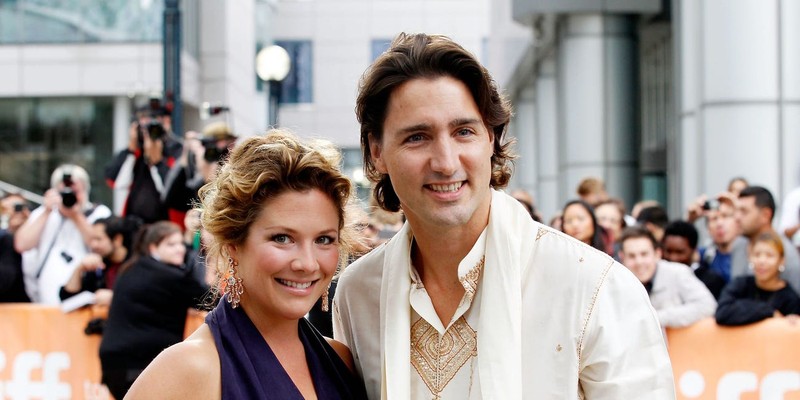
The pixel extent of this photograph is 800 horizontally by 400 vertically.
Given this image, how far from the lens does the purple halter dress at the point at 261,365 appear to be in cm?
310

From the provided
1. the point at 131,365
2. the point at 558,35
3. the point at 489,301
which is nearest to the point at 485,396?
the point at 489,301

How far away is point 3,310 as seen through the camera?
832cm

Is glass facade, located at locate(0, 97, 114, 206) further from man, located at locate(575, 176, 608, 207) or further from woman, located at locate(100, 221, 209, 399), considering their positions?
woman, located at locate(100, 221, 209, 399)

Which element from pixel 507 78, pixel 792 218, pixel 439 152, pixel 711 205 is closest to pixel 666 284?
pixel 792 218

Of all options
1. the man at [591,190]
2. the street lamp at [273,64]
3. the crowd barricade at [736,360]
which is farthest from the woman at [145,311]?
the street lamp at [273,64]

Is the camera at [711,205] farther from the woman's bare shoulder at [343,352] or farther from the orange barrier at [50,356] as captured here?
the woman's bare shoulder at [343,352]

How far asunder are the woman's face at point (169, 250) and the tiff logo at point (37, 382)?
1301 millimetres

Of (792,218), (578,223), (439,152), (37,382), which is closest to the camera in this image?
(439,152)

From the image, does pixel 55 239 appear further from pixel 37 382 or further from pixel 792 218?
pixel 792 218

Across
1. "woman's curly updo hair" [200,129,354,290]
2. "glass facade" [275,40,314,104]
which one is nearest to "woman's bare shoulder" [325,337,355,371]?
"woman's curly updo hair" [200,129,354,290]

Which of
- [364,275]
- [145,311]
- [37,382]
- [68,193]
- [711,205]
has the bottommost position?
[37,382]

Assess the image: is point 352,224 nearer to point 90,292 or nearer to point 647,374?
point 647,374

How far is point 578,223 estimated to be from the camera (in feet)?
25.1

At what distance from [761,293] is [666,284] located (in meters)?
0.56
